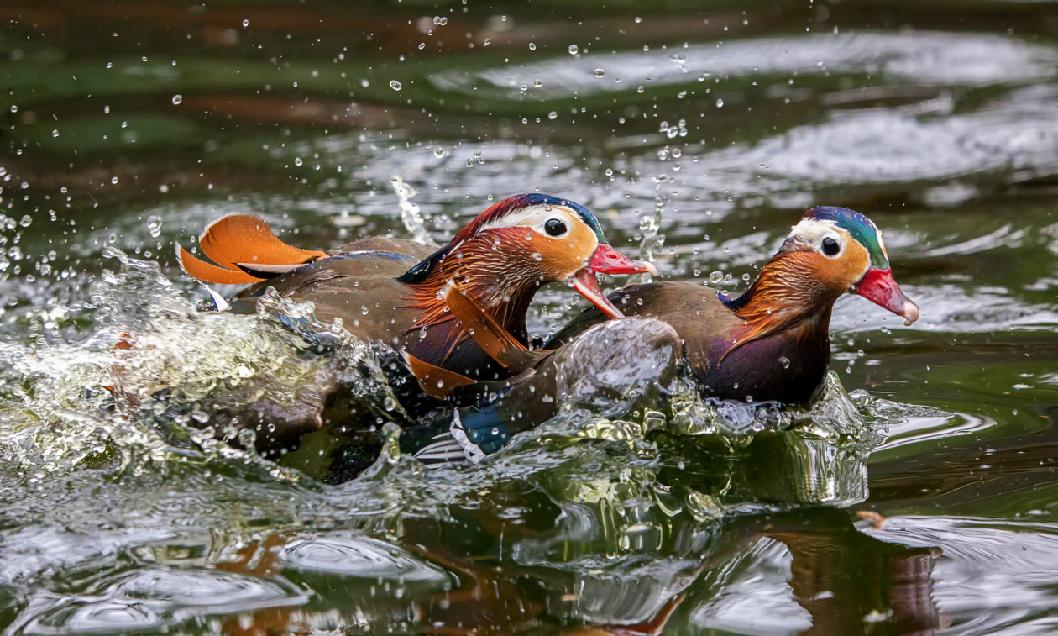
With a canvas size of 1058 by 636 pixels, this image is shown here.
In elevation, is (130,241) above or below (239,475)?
above

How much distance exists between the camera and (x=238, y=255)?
4.61 meters

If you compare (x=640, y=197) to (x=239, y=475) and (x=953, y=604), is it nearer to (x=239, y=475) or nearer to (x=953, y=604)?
(x=239, y=475)

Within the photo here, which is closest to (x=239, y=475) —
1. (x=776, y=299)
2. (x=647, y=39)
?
(x=776, y=299)

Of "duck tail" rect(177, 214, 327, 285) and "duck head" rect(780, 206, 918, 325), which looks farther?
"duck tail" rect(177, 214, 327, 285)

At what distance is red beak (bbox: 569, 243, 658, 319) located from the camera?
4.20 metres

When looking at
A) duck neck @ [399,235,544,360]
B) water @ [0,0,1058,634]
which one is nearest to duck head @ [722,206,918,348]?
water @ [0,0,1058,634]

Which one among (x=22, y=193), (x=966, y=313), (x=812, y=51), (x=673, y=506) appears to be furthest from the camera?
(x=812, y=51)

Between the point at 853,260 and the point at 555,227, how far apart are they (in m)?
0.83

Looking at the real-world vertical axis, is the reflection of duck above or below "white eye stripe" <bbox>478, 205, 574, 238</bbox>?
below

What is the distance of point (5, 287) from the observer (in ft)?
18.5

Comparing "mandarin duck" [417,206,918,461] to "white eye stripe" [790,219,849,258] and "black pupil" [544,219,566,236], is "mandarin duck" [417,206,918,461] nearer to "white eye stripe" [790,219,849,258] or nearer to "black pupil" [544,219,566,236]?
"white eye stripe" [790,219,849,258]

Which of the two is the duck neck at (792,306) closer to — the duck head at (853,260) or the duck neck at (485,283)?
the duck head at (853,260)

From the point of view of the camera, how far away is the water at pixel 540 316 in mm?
3350

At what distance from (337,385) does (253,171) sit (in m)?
3.18
